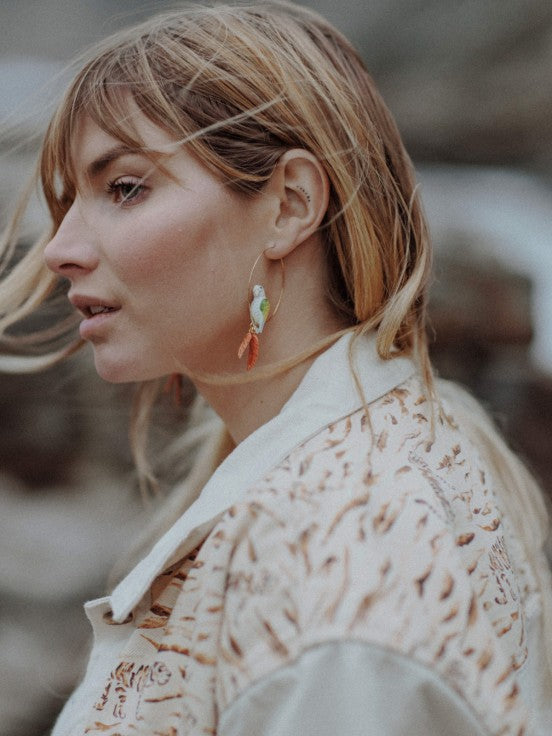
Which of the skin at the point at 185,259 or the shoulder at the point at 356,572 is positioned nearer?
the shoulder at the point at 356,572

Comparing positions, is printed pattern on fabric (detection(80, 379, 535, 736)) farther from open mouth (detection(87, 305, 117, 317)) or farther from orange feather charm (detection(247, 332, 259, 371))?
open mouth (detection(87, 305, 117, 317))

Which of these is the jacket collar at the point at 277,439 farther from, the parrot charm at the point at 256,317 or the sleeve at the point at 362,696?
the sleeve at the point at 362,696

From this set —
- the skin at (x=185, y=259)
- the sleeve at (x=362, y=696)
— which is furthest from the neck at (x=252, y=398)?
the sleeve at (x=362, y=696)

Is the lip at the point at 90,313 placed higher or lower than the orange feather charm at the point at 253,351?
higher

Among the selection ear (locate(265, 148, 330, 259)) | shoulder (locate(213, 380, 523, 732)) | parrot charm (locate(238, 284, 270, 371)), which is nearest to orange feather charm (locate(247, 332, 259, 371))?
parrot charm (locate(238, 284, 270, 371))

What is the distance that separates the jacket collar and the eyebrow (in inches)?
13.8

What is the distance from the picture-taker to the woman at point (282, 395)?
0.79m

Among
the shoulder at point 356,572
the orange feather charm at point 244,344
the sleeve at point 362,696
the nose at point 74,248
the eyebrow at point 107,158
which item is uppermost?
the eyebrow at point 107,158

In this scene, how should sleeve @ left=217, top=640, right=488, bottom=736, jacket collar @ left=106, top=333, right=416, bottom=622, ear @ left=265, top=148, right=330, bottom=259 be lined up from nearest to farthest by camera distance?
sleeve @ left=217, top=640, right=488, bottom=736
jacket collar @ left=106, top=333, right=416, bottom=622
ear @ left=265, top=148, right=330, bottom=259

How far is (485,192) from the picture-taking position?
2525 mm

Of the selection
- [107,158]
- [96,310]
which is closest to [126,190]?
[107,158]

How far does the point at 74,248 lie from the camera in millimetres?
1148

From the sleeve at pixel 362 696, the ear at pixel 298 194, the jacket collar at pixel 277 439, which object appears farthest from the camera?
the ear at pixel 298 194

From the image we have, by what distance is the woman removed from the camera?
0.79 meters
